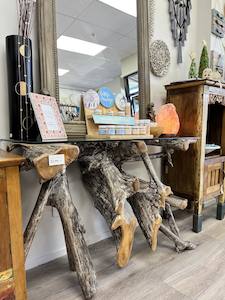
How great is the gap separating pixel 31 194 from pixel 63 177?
0.39 meters

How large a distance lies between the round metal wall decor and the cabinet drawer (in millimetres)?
923

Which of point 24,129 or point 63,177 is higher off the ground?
point 24,129

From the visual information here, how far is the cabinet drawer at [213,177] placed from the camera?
200cm

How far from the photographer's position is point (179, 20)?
2.22 metres

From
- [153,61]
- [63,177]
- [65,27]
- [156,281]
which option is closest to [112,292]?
[156,281]

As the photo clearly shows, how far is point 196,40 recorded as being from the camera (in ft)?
8.16

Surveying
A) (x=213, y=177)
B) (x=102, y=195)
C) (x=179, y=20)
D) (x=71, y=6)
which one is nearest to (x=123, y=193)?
(x=102, y=195)

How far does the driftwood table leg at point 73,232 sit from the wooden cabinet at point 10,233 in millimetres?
307

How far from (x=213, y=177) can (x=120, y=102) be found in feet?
3.71

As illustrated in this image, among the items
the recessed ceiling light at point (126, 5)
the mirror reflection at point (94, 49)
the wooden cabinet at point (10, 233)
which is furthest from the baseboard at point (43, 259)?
the recessed ceiling light at point (126, 5)

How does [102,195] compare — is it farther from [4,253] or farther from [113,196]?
[4,253]

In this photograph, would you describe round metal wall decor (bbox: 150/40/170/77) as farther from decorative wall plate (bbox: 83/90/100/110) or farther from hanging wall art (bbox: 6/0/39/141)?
hanging wall art (bbox: 6/0/39/141)

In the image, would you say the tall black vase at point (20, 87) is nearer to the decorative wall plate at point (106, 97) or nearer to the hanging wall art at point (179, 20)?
the decorative wall plate at point (106, 97)

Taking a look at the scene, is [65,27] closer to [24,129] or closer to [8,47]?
[8,47]
